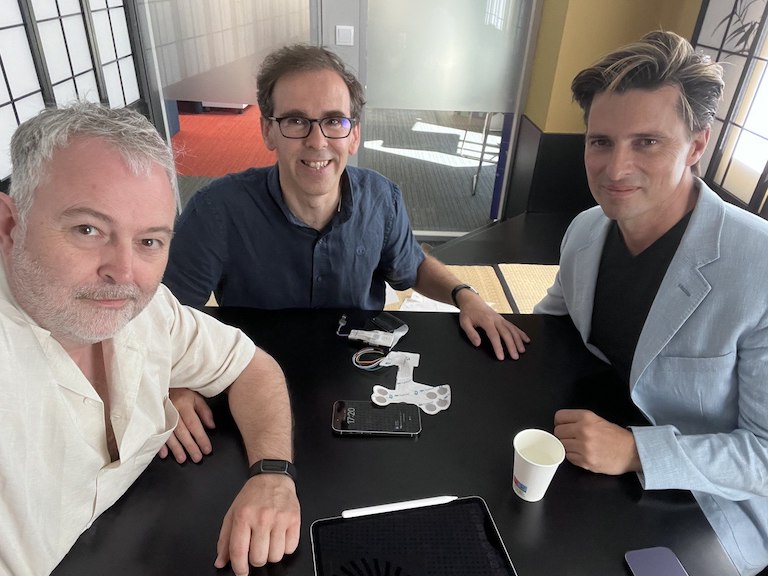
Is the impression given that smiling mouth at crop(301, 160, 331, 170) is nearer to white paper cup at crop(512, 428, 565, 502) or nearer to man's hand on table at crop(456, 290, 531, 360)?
man's hand on table at crop(456, 290, 531, 360)

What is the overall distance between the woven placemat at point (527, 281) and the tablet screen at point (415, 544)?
1.94 meters

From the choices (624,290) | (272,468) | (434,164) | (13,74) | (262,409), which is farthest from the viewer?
(434,164)

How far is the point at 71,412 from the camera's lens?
0.73 meters

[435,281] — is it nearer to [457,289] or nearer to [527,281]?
[457,289]

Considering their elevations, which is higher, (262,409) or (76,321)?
(76,321)

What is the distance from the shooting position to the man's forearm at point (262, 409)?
34.0 inches

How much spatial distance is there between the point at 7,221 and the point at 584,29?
2851 millimetres

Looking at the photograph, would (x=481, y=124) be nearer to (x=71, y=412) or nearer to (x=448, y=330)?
(x=448, y=330)

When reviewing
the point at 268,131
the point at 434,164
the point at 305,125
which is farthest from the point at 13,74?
the point at 434,164

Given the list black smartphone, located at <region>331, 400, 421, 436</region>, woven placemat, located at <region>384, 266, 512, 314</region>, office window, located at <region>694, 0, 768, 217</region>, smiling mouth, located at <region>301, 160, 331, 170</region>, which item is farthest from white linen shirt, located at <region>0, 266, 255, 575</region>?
office window, located at <region>694, 0, 768, 217</region>

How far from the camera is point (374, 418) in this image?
95 cm

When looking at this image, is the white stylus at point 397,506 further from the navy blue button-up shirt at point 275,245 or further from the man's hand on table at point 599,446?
the navy blue button-up shirt at point 275,245

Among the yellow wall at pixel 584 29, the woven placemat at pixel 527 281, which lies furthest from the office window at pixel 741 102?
the woven placemat at pixel 527 281

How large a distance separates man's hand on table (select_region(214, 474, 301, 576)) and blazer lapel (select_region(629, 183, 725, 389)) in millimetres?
724
